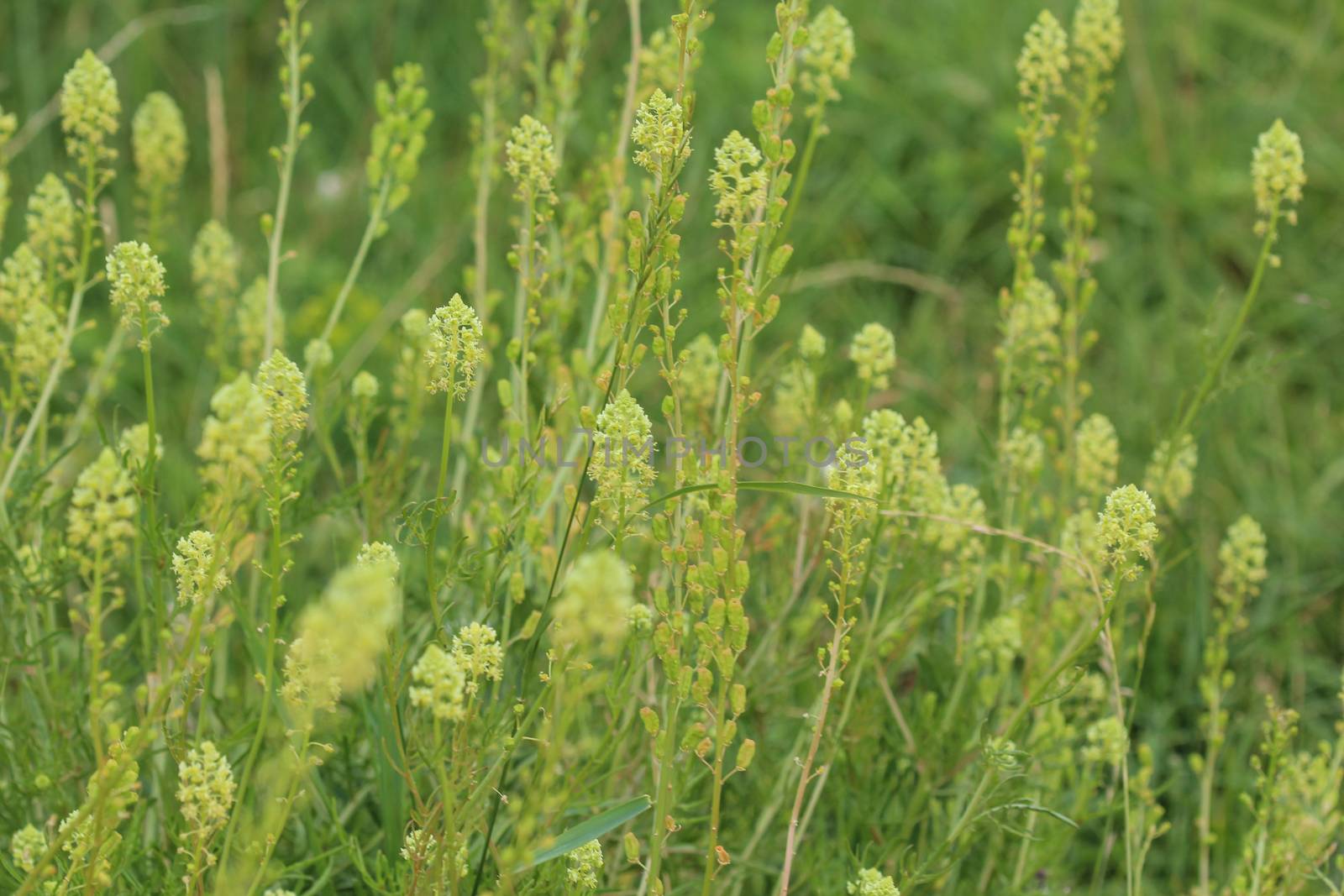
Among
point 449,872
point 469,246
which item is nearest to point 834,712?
point 449,872

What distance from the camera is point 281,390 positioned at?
1544 millimetres

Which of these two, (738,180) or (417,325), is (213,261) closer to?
(417,325)

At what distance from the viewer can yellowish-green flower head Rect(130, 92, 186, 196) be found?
2.62 metres

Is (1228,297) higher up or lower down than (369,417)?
higher up

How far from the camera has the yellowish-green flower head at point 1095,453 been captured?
2408 millimetres

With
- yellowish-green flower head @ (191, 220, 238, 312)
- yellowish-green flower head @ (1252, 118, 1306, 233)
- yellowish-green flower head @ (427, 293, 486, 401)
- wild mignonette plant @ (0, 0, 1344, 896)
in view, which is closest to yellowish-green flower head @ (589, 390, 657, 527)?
wild mignonette plant @ (0, 0, 1344, 896)

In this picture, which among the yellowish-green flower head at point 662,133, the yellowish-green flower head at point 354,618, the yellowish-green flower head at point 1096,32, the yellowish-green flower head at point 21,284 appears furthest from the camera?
the yellowish-green flower head at point 1096,32

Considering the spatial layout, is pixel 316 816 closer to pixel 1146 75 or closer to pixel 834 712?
pixel 834 712

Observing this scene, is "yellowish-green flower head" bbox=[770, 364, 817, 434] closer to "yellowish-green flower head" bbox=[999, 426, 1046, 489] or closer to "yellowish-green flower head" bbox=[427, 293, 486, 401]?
"yellowish-green flower head" bbox=[999, 426, 1046, 489]

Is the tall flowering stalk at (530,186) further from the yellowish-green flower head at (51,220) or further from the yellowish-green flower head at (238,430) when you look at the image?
the yellowish-green flower head at (51,220)

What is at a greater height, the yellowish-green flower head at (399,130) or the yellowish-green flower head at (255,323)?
the yellowish-green flower head at (399,130)

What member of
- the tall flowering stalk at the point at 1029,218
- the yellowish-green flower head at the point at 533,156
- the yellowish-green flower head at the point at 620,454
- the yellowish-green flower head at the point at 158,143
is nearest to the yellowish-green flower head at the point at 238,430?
the yellowish-green flower head at the point at 620,454

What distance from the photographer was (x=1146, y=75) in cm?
445

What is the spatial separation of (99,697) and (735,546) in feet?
2.16
